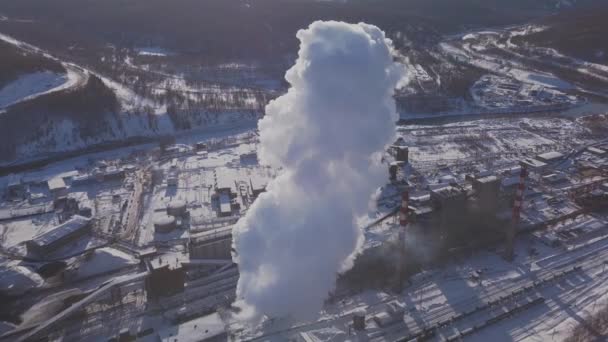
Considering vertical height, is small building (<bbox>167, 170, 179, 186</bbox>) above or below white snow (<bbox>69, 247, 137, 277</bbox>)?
above

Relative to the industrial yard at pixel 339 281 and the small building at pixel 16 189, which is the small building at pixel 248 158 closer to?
the industrial yard at pixel 339 281

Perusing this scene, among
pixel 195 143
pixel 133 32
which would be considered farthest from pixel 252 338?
pixel 133 32

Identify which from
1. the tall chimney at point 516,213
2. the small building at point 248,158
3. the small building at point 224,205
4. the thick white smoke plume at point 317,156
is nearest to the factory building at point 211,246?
the small building at point 224,205

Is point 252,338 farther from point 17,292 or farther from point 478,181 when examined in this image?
point 478,181

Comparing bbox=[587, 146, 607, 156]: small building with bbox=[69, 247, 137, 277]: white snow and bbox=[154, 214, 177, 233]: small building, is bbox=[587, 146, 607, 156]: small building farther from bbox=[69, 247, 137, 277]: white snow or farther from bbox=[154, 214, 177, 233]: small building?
bbox=[69, 247, 137, 277]: white snow


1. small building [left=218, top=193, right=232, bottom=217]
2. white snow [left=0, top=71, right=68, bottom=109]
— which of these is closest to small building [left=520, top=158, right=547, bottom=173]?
small building [left=218, top=193, right=232, bottom=217]
